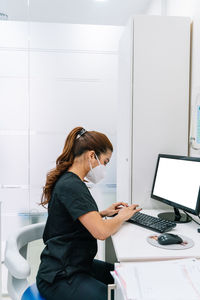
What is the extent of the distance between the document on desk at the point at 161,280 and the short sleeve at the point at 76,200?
29 cm

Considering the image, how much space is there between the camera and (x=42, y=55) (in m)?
2.54

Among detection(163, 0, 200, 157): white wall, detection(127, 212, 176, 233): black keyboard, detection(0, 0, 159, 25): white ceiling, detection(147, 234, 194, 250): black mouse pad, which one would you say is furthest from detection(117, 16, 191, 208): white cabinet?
detection(0, 0, 159, 25): white ceiling

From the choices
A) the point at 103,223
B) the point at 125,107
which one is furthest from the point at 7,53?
the point at 103,223

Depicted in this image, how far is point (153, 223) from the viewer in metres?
1.48

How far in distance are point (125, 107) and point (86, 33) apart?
0.98 metres

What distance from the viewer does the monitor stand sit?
1657 mm

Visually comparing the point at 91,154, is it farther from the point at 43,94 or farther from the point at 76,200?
the point at 43,94

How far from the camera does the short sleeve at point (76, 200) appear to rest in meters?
1.21

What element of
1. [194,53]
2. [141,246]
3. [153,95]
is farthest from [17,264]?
[194,53]

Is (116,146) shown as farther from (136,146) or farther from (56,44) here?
(56,44)

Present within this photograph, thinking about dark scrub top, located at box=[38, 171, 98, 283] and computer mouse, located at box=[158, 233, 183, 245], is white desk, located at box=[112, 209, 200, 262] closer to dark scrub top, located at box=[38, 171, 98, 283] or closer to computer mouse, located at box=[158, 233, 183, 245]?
computer mouse, located at box=[158, 233, 183, 245]

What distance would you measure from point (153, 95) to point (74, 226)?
1069mm

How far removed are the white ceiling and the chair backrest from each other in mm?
2000

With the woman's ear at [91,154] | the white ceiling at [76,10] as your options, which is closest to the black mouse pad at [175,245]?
the woman's ear at [91,154]
